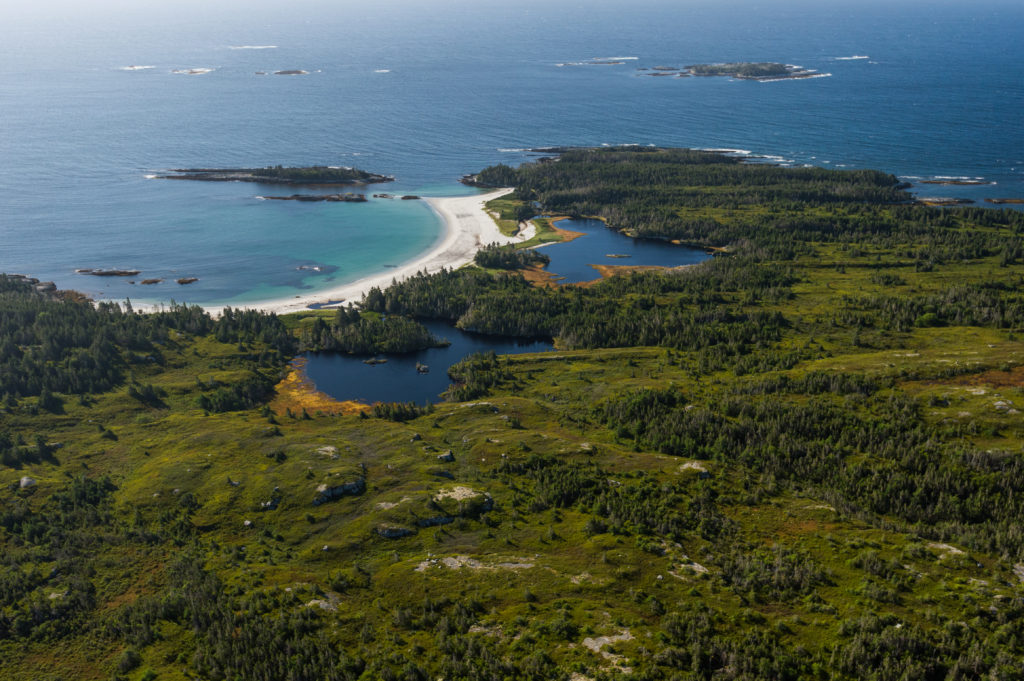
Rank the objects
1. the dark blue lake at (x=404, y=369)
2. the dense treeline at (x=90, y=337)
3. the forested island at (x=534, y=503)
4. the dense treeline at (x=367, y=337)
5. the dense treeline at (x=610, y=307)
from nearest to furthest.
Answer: the forested island at (x=534, y=503)
the dense treeline at (x=90, y=337)
the dark blue lake at (x=404, y=369)
the dense treeline at (x=610, y=307)
the dense treeline at (x=367, y=337)

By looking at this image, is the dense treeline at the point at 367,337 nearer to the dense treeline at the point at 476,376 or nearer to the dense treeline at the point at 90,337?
the dense treeline at the point at 90,337

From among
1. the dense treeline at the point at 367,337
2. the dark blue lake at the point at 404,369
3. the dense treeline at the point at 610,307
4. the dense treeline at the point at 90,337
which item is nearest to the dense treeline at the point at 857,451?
the dense treeline at the point at 610,307

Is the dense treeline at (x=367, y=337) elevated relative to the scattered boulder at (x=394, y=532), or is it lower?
elevated

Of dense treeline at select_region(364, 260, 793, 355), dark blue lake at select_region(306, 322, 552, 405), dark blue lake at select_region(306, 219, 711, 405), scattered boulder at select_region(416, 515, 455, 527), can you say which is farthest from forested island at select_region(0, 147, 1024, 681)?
dark blue lake at select_region(306, 322, 552, 405)

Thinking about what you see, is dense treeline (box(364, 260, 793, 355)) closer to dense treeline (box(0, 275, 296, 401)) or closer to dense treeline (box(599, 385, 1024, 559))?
dense treeline (box(0, 275, 296, 401))

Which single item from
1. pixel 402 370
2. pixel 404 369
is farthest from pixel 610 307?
pixel 402 370

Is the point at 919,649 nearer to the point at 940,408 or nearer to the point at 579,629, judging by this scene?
the point at 579,629

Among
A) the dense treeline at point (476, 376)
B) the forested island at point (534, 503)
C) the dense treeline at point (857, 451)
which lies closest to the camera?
the forested island at point (534, 503)

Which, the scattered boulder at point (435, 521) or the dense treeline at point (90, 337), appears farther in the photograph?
the dense treeline at point (90, 337)
